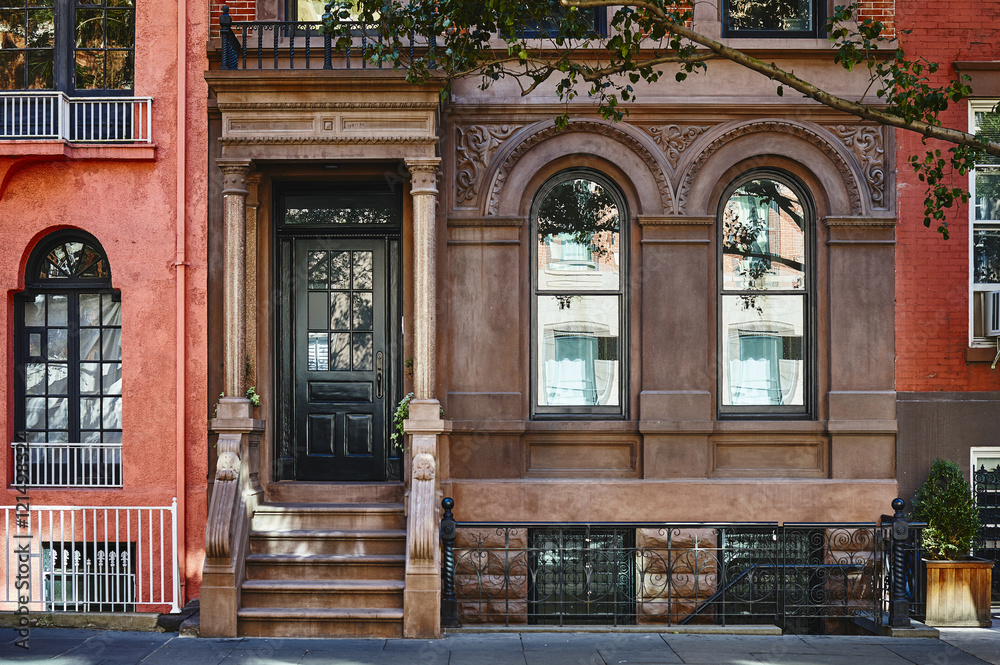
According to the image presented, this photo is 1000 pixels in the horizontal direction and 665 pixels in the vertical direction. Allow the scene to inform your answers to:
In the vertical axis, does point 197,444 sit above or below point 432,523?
above

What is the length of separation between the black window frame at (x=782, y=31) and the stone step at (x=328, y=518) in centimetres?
651

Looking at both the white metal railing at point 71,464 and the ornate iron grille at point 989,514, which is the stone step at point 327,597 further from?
the ornate iron grille at point 989,514

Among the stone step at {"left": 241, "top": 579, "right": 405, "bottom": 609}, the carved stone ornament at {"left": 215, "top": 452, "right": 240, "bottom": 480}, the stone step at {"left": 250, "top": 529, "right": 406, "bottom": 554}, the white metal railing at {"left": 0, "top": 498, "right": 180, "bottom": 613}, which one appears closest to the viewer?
the stone step at {"left": 241, "top": 579, "right": 405, "bottom": 609}

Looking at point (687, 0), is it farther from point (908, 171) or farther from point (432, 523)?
point (432, 523)

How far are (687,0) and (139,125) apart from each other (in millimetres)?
6091

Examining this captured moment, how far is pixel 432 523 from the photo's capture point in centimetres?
828

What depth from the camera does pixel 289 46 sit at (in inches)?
380

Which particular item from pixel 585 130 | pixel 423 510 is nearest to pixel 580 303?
pixel 585 130

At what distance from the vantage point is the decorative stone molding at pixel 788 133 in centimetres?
975

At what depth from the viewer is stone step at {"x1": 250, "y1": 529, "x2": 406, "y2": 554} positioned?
884cm

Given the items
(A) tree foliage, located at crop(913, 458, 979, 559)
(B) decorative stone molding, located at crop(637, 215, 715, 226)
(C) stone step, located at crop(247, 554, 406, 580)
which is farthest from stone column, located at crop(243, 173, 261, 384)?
(A) tree foliage, located at crop(913, 458, 979, 559)

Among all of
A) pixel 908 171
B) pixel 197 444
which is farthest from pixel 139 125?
pixel 908 171

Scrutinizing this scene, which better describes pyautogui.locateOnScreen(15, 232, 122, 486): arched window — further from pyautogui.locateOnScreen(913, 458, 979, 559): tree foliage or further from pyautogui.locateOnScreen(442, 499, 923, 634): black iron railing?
pyautogui.locateOnScreen(913, 458, 979, 559): tree foliage

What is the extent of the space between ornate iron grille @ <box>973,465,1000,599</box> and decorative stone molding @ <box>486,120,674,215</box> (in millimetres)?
4571
